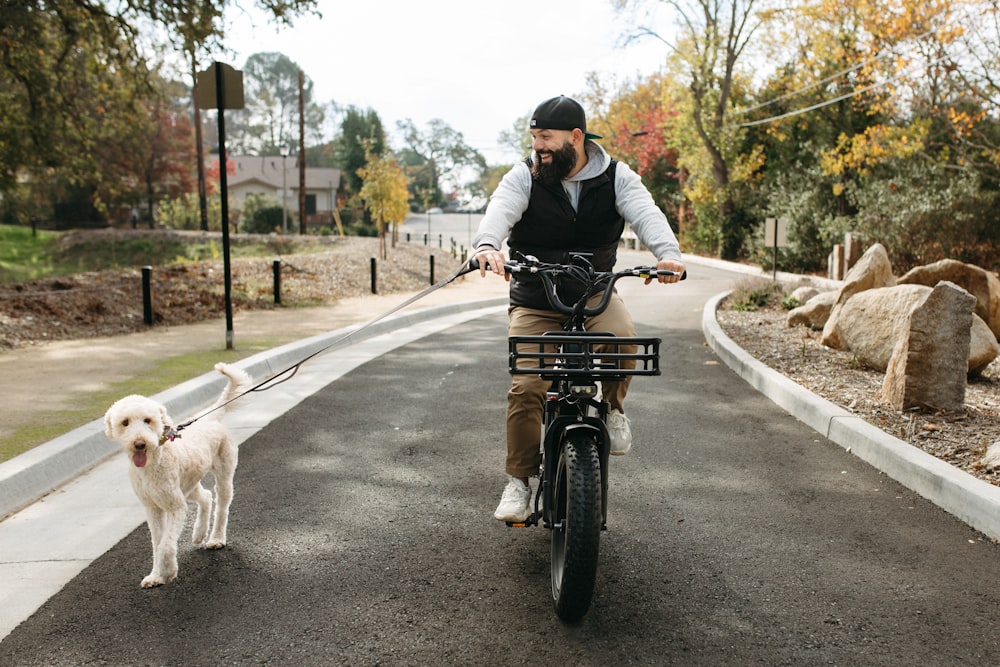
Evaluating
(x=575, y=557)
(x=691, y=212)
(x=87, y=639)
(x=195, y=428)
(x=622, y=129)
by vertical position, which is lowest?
(x=87, y=639)

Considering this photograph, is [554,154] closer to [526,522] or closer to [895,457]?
[526,522]

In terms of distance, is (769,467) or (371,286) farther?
(371,286)

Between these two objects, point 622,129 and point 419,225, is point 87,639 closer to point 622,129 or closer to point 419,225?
point 622,129

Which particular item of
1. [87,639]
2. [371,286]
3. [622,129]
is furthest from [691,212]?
[87,639]

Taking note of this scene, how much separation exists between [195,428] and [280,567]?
2.72 feet

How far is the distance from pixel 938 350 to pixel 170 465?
5650 mm

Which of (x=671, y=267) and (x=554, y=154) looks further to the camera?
(x=554, y=154)

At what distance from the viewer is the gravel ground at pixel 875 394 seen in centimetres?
574

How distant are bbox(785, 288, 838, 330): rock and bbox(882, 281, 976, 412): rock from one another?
5.24 meters

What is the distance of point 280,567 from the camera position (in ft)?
→ 13.2

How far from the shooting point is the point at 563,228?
4.27 metres

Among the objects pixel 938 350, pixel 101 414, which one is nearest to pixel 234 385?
pixel 101 414

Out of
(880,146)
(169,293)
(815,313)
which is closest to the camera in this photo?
(815,313)

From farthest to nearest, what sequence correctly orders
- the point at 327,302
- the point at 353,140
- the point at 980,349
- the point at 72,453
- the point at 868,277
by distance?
the point at 353,140, the point at 327,302, the point at 868,277, the point at 980,349, the point at 72,453
